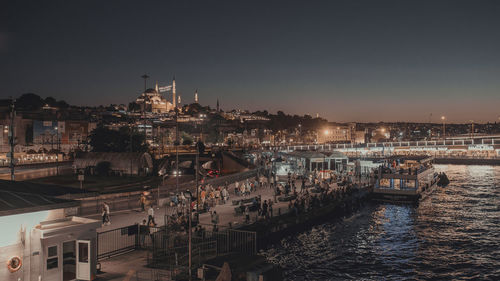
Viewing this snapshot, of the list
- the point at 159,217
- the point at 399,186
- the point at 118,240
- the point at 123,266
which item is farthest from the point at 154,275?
the point at 399,186

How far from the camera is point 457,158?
10550 cm

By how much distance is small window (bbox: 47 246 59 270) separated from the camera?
456 inches

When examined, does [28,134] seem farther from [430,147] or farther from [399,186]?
[430,147]

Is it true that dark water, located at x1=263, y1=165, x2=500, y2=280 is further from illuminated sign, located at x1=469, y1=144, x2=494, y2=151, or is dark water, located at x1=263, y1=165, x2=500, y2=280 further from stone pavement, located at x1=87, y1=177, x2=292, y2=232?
illuminated sign, located at x1=469, y1=144, x2=494, y2=151

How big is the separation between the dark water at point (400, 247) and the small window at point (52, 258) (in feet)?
40.0

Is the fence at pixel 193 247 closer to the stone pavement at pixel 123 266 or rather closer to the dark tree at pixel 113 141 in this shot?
the stone pavement at pixel 123 266

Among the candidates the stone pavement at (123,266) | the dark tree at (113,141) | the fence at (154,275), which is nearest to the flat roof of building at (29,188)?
the stone pavement at (123,266)

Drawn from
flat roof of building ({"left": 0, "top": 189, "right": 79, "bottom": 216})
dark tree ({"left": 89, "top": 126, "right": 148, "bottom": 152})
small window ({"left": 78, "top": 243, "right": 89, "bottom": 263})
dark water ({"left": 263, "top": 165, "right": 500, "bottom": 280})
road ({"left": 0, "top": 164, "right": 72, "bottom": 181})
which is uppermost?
dark tree ({"left": 89, "top": 126, "right": 148, "bottom": 152})

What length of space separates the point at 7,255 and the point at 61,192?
A: 3.27m

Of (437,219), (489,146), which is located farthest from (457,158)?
(437,219)

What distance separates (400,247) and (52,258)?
2211 centimetres

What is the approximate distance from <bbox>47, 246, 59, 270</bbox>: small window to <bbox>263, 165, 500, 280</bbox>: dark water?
12.2 metres

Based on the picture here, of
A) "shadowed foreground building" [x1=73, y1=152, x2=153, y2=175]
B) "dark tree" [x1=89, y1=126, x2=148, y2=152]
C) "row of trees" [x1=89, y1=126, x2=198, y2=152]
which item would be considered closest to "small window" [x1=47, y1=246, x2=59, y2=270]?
"shadowed foreground building" [x1=73, y1=152, x2=153, y2=175]

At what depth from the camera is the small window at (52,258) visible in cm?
1159
